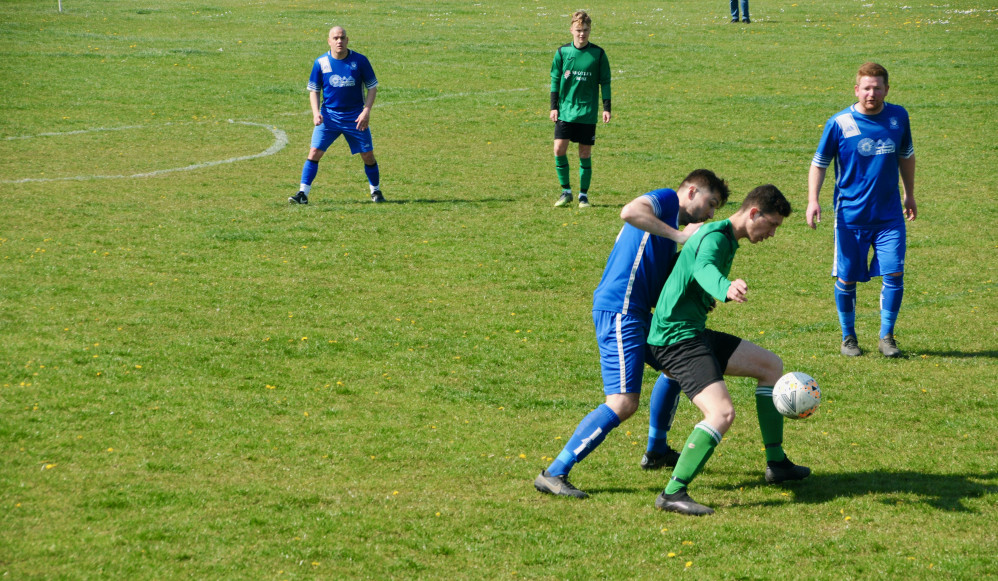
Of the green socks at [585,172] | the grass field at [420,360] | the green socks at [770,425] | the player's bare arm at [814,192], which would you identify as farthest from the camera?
the green socks at [585,172]

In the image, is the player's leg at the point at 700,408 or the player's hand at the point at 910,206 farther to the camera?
the player's hand at the point at 910,206

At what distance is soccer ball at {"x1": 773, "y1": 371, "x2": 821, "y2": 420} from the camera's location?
6.44 m

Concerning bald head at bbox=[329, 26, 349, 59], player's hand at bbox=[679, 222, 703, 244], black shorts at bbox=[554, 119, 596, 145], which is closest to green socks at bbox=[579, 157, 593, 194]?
black shorts at bbox=[554, 119, 596, 145]

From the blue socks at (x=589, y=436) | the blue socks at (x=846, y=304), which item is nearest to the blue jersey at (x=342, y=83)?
the blue socks at (x=846, y=304)

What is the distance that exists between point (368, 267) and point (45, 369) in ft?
14.9

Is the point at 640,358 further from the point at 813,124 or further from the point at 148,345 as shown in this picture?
the point at 813,124

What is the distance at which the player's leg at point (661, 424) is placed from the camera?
7117mm

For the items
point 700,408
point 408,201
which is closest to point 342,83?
point 408,201

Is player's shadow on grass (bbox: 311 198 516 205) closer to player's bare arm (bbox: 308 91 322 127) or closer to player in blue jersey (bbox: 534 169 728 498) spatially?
player's bare arm (bbox: 308 91 322 127)

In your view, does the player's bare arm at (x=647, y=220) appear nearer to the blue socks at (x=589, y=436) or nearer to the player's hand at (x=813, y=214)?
the blue socks at (x=589, y=436)

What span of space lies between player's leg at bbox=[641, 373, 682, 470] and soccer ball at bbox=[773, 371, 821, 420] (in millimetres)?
827

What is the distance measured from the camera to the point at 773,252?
13492 mm

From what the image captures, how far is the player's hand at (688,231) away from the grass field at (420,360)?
5.71 feet

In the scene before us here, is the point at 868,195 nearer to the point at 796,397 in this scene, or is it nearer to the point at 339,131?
the point at 796,397
